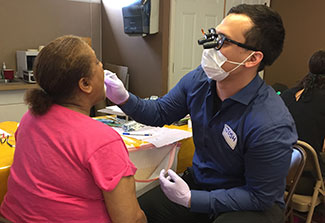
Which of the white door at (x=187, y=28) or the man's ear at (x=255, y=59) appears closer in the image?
the man's ear at (x=255, y=59)

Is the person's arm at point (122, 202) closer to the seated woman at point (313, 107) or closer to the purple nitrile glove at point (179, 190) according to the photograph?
the purple nitrile glove at point (179, 190)

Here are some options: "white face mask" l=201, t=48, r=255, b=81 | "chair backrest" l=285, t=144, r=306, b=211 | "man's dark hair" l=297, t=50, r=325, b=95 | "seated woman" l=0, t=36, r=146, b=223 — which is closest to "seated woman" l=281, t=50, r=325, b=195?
"man's dark hair" l=297, t=50, r=325, b=95

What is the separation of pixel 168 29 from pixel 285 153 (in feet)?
7.62

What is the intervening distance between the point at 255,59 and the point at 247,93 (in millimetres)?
149

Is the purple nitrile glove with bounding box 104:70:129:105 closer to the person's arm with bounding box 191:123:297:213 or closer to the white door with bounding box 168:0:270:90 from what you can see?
the person's arm with bounding box 191:123:297:213

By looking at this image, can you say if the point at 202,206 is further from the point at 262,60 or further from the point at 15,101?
the point at 15,101

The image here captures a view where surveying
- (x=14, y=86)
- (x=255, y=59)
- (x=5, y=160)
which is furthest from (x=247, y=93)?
(x=14, y=86)

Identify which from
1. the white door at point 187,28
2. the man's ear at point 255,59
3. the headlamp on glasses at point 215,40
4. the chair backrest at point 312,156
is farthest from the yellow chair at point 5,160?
the white door at point 187,28

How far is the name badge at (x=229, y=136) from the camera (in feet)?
4.02

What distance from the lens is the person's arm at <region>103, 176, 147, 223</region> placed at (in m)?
0.92

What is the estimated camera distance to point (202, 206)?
3.92 ft

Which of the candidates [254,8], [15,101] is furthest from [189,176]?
[15,101]

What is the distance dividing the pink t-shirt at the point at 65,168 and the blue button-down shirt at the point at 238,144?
450mm

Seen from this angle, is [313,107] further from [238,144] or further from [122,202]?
→ [122,202]
